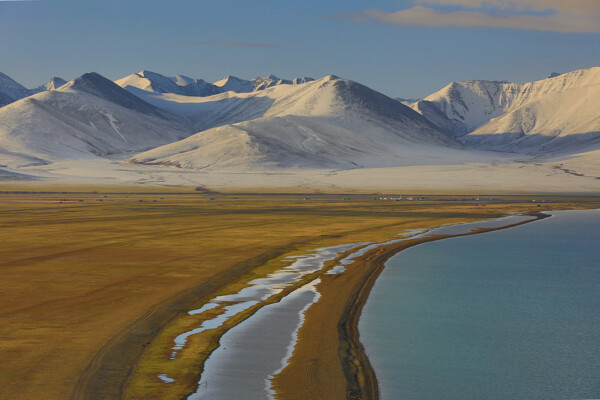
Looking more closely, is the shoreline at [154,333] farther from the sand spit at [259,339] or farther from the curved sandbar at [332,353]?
the sand spit at [259,339]

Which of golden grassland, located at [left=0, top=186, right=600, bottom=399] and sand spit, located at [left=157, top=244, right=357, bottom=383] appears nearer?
golden grassland, located at [left=0, top=186, right=600, bottom=399]

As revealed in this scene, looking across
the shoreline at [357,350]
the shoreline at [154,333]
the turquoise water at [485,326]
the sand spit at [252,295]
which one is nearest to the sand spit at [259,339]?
the sand spit at [252,295]

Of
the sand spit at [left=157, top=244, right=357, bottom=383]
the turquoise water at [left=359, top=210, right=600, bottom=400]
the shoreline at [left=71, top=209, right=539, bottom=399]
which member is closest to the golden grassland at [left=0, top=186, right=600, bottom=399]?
the shoreline at [left=71, top=209, right=539, bottom=399]

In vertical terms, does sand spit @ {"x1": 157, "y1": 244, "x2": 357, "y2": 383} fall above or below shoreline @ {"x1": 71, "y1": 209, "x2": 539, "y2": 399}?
above

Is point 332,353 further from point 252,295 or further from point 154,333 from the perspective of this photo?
point 252,295

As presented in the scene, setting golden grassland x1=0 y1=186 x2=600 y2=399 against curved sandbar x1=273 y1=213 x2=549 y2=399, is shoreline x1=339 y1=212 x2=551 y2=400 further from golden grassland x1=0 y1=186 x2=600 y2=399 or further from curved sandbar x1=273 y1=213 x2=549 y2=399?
golden grassland x1=0 y1=186 x2=600 y2=399

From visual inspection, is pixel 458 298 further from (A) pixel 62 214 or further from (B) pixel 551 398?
(A) pixel 62 214

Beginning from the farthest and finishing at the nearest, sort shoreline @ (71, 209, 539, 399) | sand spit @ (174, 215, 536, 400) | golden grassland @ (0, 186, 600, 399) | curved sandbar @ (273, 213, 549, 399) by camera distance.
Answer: golden grassland @ (0, 186, 600, 399), sand spit @ (174, 215, 536, 400), curved sandbar @ (273, 213, 549, 399), shoreline @ (71, 209, 539, 399)

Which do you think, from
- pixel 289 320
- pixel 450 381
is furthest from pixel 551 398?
pixel 289 320
